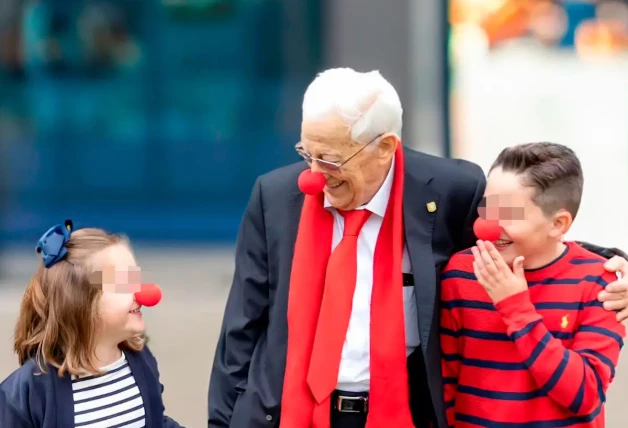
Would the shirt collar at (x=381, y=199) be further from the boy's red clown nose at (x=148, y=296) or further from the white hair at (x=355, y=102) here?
the boy's red clown nose at (x=148, y=296)

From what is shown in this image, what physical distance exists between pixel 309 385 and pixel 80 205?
6.65m

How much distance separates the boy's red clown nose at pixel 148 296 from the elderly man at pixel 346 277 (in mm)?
298

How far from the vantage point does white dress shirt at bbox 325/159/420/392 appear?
2.81 meters

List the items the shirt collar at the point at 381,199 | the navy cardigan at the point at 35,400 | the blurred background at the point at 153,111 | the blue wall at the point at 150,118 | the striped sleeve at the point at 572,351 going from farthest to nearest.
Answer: the blue wall at the point at 150,118 → the blurred background at the point at 153,111 → the shirt collar at the point at 381,199 → the navy cardigan at the point at 35,400 → the striped sleeve at the point at 572,351

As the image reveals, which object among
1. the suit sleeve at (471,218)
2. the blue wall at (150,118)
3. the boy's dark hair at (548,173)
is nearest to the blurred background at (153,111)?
the blue wall at (150,118)

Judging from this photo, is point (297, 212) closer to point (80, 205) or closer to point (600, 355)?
point (600, 355)

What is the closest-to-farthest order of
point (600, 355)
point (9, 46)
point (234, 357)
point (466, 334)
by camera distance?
point (600, 355) < point (466, 334) < point (234, 357) < point (9, 46)

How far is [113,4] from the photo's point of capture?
8.88 metres

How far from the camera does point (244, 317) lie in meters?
2.97

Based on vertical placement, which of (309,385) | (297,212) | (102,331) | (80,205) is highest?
(297,212)

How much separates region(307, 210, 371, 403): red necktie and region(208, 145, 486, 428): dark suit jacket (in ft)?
0.45

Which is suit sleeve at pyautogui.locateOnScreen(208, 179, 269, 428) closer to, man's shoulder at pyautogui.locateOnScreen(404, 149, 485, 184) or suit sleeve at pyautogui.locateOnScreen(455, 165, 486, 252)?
man's shoulder at pyautogui.locateOnScreen(404, 149, 485, 184)

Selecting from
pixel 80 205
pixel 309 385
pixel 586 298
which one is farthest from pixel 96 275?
pixel 80 205

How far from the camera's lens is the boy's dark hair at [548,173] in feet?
8.74
